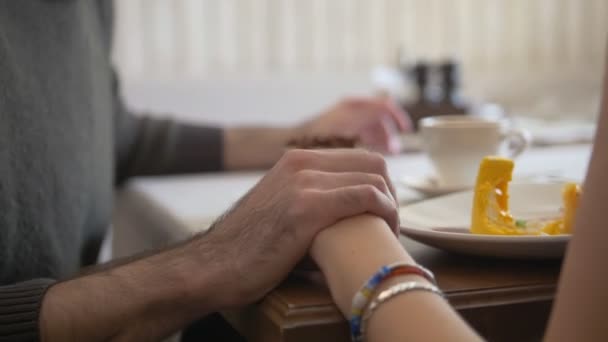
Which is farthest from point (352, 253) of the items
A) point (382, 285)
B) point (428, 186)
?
point (428, 186)

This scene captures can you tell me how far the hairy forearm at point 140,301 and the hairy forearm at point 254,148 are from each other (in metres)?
0.75

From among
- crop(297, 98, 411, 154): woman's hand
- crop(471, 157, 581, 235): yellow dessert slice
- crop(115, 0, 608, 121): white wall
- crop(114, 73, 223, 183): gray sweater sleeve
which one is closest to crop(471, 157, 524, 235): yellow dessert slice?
crop(471, 157, 581, 235): yellow dessert slice

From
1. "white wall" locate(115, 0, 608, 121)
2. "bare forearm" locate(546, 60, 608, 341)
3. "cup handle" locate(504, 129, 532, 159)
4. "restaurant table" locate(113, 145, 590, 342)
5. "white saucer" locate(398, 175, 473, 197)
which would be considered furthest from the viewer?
"white wall" locate(115, 0, 608, 121)

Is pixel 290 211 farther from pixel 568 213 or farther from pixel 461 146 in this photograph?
pixel 461 146

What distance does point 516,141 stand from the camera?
1.10 metres

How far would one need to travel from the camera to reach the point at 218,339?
86 cm

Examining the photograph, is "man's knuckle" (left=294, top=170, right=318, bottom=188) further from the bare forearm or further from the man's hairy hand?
the bare forearm

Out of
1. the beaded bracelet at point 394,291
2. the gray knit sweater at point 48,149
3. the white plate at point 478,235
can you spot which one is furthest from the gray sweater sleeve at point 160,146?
the beaded bracelet at point 394,291

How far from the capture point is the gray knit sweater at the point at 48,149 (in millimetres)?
848

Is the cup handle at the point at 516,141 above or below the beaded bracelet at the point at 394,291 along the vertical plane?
below

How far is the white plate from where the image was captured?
0.63 metres

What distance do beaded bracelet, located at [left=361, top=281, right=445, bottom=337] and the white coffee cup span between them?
18.5 inches

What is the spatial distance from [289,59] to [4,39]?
1.48 metres

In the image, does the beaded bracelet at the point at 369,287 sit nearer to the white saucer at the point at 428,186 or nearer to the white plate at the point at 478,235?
the white plate at the point at 478,235
